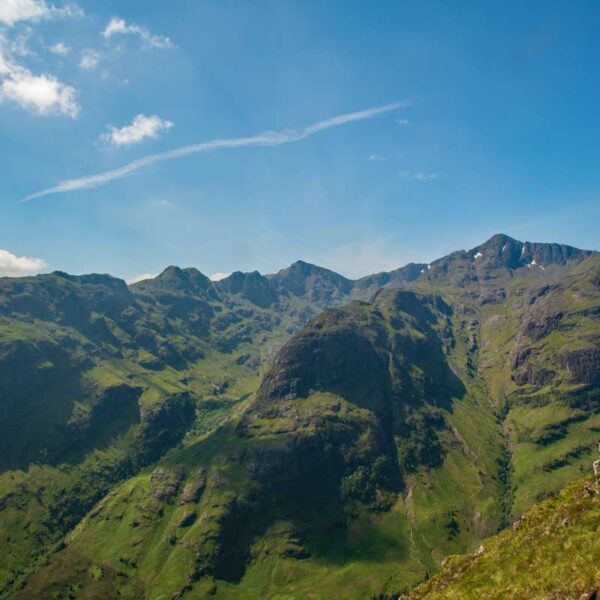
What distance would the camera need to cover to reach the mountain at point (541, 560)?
3312 centimetres

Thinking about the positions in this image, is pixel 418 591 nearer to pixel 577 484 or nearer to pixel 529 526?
pixel 529 526

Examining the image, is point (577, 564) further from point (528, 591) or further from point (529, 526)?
point (529, 526)

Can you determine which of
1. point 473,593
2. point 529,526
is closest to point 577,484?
point 529,526

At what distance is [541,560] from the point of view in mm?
39562

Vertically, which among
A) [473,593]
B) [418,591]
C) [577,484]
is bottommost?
[418,591]

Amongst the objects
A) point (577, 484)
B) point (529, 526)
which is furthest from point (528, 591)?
point (577, 484)

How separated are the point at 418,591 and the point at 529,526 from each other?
14.3 metres

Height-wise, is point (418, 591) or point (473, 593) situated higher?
point (473, 593)

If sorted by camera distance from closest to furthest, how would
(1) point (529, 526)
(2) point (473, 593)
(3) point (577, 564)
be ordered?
(3) point (577, 564)
(2) point (473, 593)
(1) point (529, 526)

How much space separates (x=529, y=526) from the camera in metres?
51.3

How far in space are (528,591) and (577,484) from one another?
22.9m

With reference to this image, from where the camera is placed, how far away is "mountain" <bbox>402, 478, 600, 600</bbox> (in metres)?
33.1

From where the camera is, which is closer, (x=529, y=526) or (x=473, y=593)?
(x=473, y=593)

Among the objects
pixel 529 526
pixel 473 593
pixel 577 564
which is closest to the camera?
pixel 577 564
